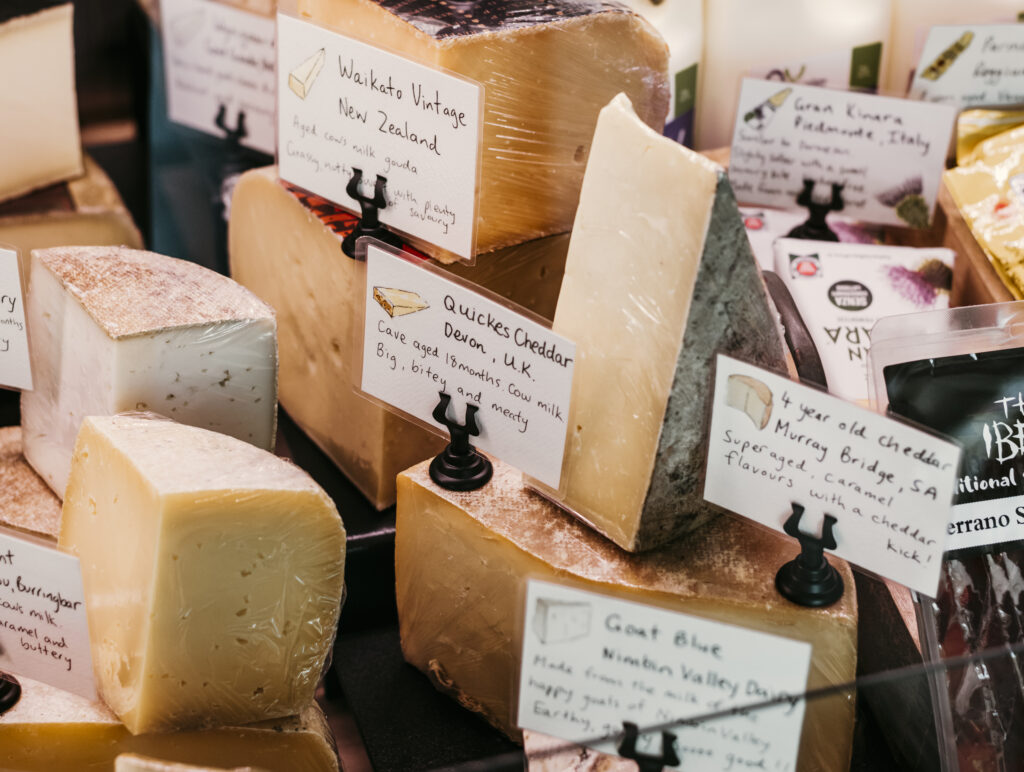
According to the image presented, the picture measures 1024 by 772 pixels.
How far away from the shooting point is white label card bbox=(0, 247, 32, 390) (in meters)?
1.18

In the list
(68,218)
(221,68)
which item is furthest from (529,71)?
(68,218)

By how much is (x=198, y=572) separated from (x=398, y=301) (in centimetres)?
33

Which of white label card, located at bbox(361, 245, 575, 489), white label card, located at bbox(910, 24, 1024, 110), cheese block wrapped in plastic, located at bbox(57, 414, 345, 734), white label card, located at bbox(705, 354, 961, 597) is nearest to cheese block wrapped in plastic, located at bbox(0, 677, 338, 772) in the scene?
cheese block wrapped in plastic, located at bbox(57, 414, 345, 734)

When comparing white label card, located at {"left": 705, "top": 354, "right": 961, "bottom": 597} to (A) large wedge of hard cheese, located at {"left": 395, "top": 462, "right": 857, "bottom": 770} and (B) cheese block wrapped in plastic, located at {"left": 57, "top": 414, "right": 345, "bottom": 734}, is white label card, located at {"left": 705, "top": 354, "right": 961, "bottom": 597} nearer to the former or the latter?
(A) large wedge of hard cheese, located at {"left": 395, "top": 462, "right": 857, "bottom": 770}

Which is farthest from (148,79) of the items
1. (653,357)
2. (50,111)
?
(653,357)

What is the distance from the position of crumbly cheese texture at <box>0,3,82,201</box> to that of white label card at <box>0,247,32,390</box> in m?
0.65

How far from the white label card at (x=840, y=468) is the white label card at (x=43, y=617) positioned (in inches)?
23.4

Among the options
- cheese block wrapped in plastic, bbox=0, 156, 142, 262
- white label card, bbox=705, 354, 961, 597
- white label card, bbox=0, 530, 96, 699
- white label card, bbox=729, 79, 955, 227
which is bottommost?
white label card, bbox=0, 530, 96, 699

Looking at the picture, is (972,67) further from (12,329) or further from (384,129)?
(12,329)

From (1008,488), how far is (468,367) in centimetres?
56

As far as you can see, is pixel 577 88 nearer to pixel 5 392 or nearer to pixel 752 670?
pixel 752 670

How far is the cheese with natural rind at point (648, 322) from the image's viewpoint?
97 cm

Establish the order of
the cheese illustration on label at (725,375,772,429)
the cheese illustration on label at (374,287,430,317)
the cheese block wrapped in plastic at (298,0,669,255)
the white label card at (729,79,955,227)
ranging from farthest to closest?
1. the white label card at (729,79,955,227)
2. the cheese block wrapped in plastic at (298,0,669,255)
3. the cheese illustration on label at (374,287,430,317)
4. the cheese illustration on label at (725,375,772,429)

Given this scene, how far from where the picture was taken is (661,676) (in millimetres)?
883
